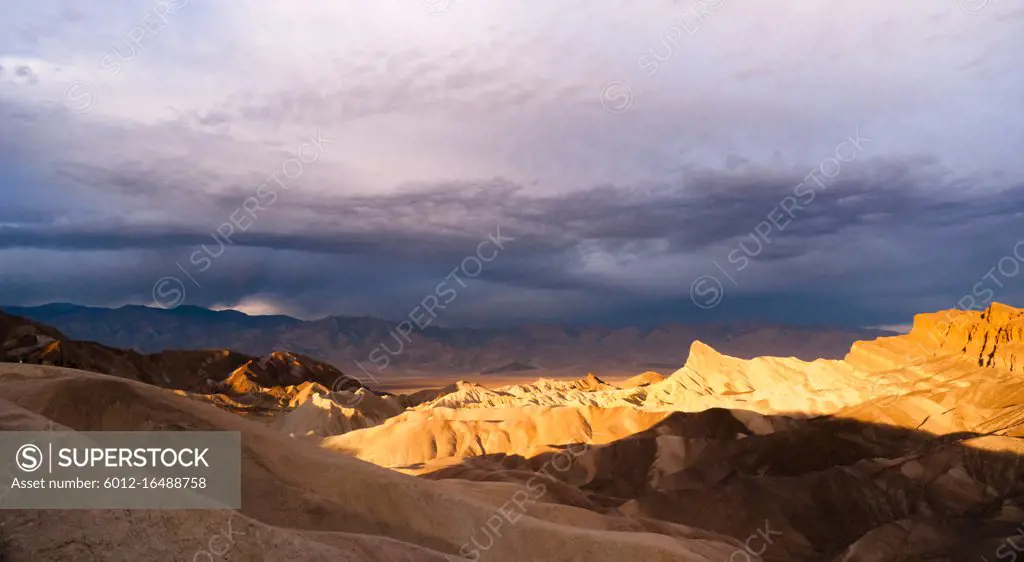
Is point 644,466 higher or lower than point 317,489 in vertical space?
higher

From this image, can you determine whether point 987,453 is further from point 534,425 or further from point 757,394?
point 534,425

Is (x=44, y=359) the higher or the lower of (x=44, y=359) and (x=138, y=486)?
the higher

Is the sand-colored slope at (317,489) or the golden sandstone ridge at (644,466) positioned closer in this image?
→ the golden sandstone ridge at (644,466)

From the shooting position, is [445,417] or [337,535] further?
[445,417]

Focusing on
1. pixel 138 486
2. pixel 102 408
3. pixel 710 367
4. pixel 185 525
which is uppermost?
pixel 710 367

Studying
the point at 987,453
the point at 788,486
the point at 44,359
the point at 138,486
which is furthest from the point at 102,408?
the point at 44,359

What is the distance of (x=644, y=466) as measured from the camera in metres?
48.1

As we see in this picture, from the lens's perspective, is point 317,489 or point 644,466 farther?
point 644,466

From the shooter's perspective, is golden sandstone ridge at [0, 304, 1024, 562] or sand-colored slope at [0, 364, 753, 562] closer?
golden sandstone ridge at [0, 304, 1024, 562]

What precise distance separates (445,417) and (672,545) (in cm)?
4393

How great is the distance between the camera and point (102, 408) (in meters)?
18.2

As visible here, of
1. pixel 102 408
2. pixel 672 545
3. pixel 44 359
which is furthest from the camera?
pixel 44 359

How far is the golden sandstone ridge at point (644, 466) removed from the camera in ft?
55.4

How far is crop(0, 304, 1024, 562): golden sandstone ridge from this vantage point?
55.4 ft
